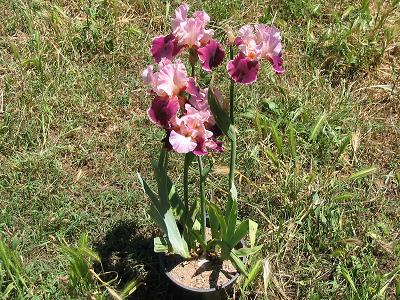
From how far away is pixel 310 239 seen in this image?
2.52m

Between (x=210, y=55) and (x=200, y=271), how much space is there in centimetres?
79

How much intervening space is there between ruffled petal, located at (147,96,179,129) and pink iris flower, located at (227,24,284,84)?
0.59 feet

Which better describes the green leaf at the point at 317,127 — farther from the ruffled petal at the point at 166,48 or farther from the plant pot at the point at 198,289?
the ruffled petal at the point at 166,48

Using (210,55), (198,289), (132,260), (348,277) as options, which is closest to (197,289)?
(198,289)

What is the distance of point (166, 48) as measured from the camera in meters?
1.85

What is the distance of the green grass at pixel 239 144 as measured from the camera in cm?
245

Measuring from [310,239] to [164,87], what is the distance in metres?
1.05

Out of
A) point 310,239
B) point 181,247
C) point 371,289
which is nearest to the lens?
point 181,247

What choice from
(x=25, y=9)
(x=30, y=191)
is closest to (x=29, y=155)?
(x=30, y=191)

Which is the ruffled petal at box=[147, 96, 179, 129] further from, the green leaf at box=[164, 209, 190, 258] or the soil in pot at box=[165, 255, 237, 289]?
the soil in pot at box=[165, 255, 237, 289]

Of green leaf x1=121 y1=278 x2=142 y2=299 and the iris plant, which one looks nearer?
the iris plant

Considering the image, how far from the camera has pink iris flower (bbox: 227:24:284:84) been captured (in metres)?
1.81

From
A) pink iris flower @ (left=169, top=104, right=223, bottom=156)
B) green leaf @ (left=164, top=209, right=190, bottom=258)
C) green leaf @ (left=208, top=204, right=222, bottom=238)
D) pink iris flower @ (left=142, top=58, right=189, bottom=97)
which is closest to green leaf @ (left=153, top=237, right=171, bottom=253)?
green leaf @ (left=164, top=209, right=190, bottom=258)

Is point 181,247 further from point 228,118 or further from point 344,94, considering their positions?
point 344,94
